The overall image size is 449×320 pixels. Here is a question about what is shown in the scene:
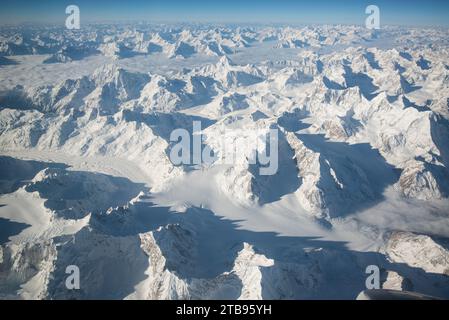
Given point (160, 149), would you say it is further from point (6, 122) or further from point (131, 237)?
point (6, 122)

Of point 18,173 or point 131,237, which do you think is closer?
point 131,237

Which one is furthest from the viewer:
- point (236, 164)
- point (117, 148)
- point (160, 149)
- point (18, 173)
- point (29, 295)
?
point (117, 148)

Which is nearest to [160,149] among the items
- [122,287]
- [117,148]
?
[117,148]

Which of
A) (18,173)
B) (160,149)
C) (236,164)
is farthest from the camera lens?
(160,149)

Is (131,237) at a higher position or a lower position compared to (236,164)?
lower

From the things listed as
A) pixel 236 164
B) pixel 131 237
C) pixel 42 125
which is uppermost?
pixel 42 125

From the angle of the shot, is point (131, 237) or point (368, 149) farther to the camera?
point (368, 149)
